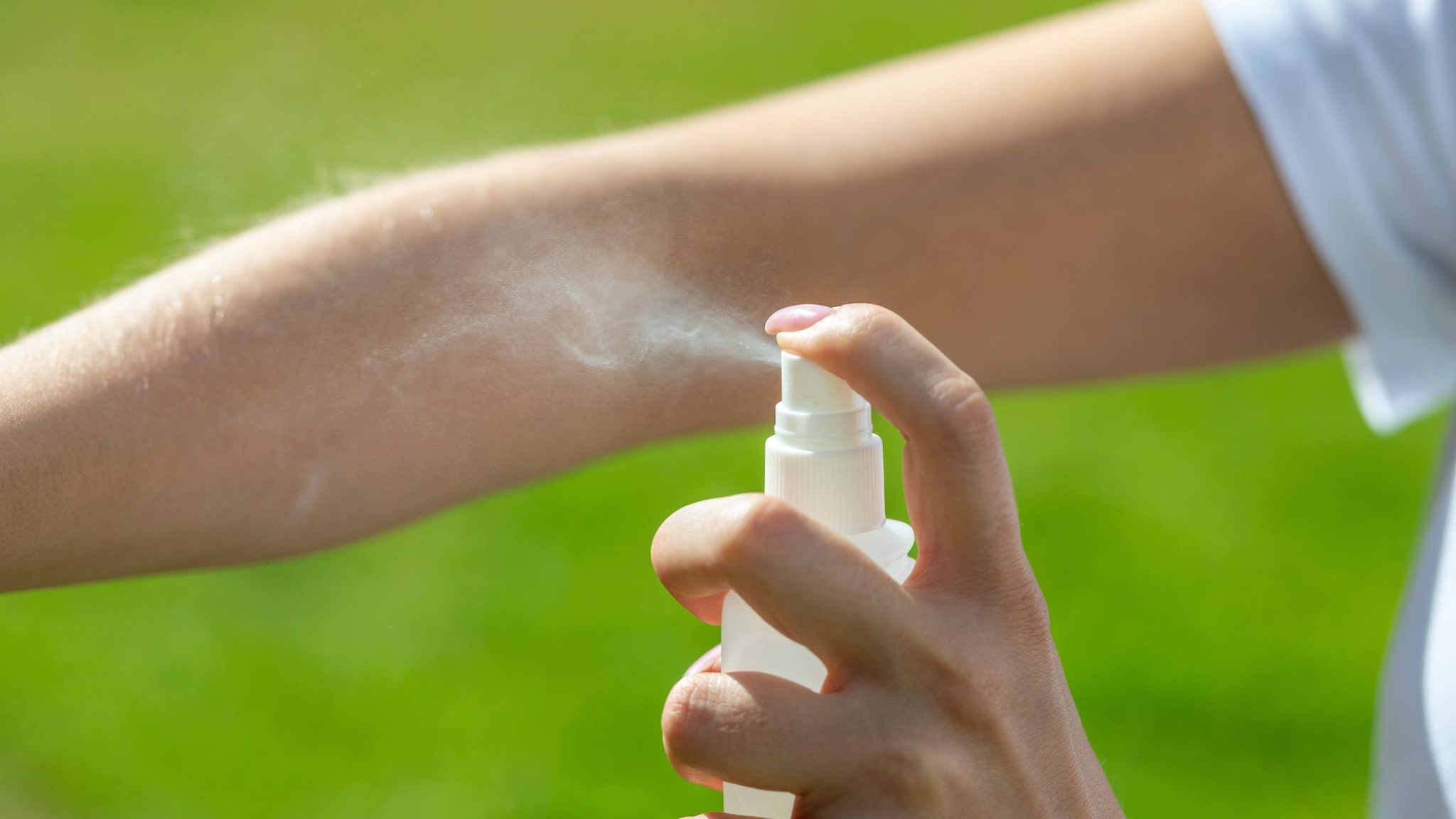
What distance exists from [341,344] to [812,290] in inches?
12.3

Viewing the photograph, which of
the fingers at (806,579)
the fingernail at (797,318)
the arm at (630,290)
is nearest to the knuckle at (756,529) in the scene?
the fingers at (806,579)

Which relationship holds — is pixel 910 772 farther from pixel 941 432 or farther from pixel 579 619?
pixel 579 619

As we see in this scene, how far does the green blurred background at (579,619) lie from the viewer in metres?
1.93

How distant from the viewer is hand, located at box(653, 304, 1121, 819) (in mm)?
551

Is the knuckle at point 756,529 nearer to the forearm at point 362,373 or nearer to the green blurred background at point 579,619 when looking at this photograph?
the forearm at point 362,373

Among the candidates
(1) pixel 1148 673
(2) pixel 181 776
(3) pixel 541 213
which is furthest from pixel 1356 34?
(2) pixel 181 776

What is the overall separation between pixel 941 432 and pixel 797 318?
99mm

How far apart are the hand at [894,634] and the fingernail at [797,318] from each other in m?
0.02

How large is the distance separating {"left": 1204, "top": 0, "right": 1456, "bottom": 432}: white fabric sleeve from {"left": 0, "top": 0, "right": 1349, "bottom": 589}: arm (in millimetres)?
24

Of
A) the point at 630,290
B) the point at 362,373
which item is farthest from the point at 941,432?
the point at 362,373

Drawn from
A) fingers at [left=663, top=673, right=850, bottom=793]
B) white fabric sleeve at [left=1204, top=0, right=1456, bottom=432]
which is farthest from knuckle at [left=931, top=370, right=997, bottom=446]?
white fabric sleeve at [left=1204, top=0, right=1456, bottom=432]

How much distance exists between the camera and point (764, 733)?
0.55 m

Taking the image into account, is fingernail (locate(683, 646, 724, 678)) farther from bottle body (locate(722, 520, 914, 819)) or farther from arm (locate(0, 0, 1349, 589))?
arm (locate(0, 0, 1349, 589))

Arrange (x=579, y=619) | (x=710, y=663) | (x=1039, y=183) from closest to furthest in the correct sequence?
1. (x=710, y=663)
2. (x=1039, y=183)
3. (x=579, y=619)
